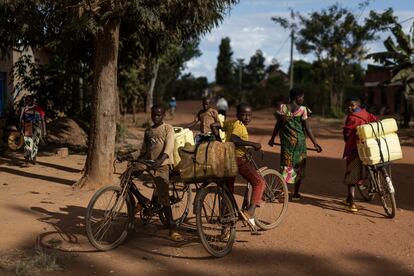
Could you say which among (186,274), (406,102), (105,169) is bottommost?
(186,274)

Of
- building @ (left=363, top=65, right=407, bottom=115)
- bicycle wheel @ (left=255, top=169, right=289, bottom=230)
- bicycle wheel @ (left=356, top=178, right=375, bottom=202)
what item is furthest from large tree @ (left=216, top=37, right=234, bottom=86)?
bicycle wheel @ (left=255, top=169, right=289, bottom=230)

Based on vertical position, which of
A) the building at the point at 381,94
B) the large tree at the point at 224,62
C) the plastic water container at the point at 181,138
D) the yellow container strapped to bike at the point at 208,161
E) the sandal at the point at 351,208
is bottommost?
the sandal at the point at 351,208

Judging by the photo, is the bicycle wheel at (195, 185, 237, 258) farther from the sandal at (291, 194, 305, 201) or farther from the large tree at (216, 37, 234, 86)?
the large tree at (216, 37, 234, 86)

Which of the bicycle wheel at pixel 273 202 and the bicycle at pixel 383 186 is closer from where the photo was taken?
the bicycle wheel at pixel 273 202

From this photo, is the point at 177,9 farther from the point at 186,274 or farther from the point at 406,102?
the point at 406,102

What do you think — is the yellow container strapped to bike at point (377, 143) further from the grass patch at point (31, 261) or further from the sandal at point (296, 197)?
the grass patch at point (31, 261)

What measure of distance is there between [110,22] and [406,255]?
5746 mm

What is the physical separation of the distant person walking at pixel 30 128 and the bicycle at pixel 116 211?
239 inches

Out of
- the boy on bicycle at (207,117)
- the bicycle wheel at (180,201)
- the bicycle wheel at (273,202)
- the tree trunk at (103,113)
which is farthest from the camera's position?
the boy on bicycle at (207,117)

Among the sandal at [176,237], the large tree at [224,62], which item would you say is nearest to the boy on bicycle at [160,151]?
the sandal at [176,237]

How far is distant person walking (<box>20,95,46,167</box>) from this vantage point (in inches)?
440

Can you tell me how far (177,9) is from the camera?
8.96 meters

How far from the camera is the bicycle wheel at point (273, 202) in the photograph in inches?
252

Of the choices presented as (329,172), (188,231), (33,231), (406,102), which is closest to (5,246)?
(33,231)
